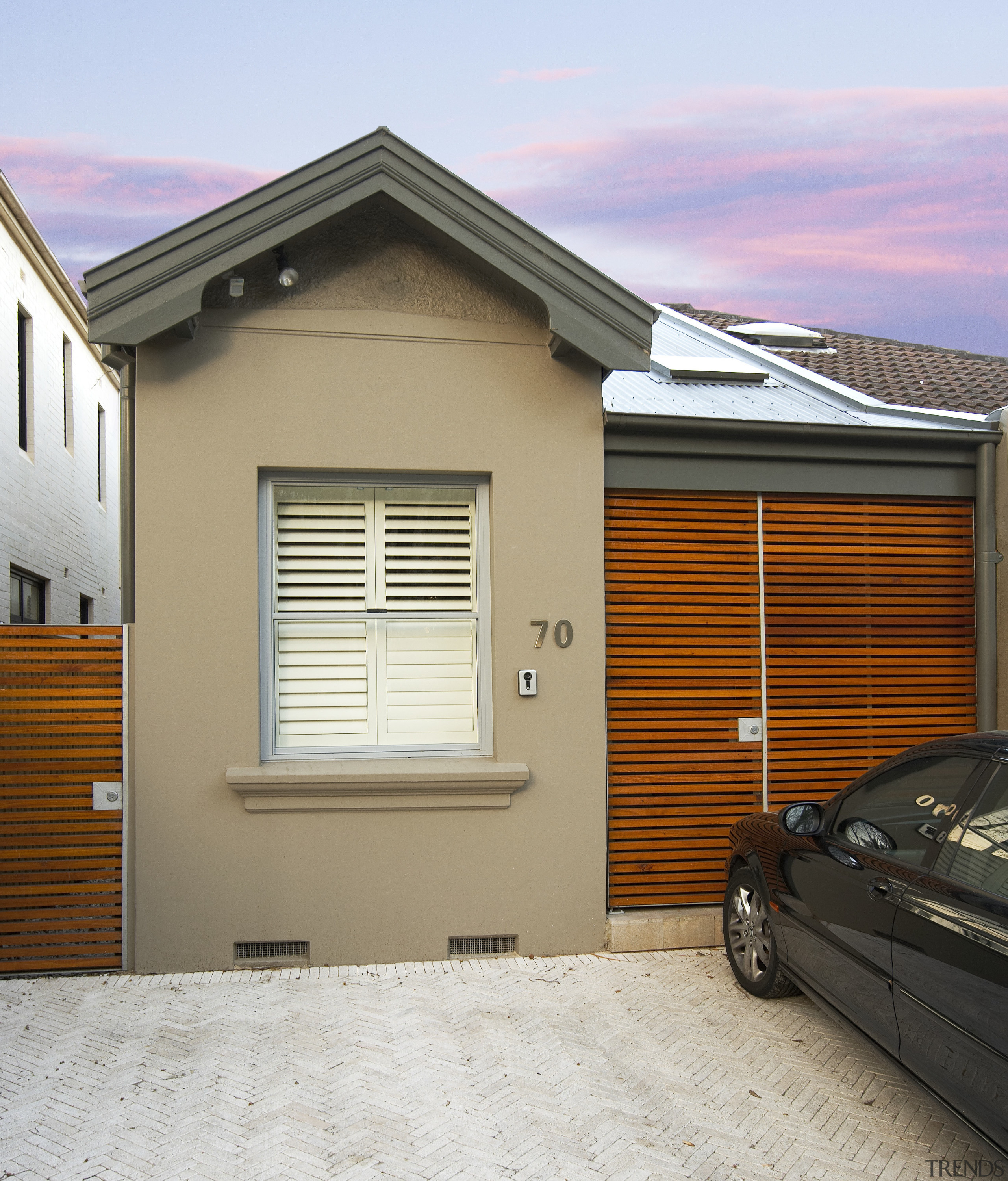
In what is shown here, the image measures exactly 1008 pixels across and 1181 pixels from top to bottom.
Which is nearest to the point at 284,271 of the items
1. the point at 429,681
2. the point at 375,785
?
the point at 429,681

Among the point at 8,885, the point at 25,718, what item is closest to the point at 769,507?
the point at 25,718

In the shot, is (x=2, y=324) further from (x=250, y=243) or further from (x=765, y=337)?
(x=765, y=337)

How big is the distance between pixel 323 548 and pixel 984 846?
4.00 m

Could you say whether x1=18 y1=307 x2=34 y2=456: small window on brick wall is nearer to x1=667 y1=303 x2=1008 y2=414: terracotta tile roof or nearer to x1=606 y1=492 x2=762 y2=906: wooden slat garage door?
x1=606 y1=492 x2=762 y2=906: wooden slat garage door

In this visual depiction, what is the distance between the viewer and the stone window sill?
5.47 m

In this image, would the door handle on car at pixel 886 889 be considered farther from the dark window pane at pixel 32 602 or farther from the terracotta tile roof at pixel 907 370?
the dark window pane at pixel 32 602

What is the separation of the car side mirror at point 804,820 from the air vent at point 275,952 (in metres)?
2.87

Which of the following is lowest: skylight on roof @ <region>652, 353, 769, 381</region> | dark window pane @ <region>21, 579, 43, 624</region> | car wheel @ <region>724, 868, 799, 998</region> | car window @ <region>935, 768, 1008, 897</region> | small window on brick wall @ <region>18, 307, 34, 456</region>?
car wheel @ <region>724, 868, 799, 998</region>

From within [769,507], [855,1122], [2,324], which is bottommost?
[855,1122]

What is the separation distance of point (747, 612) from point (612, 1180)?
12.2 ft

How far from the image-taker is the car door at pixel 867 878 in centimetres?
360

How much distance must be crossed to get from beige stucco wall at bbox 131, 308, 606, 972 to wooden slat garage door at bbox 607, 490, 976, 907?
1.08ft

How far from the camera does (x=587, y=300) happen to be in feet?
18.6

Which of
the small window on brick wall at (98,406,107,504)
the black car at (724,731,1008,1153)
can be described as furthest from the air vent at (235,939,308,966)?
the small window on brick wall at (98,406,107,504)
